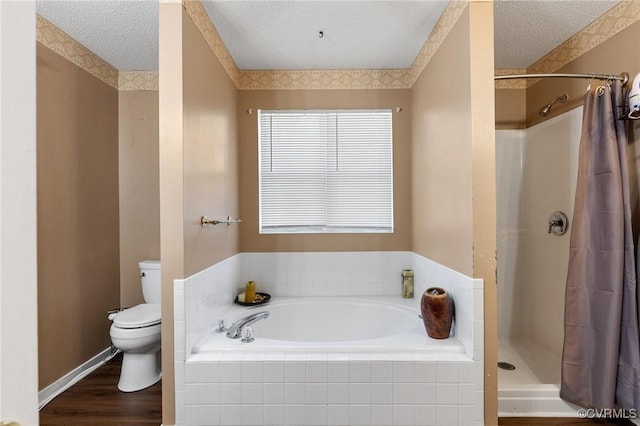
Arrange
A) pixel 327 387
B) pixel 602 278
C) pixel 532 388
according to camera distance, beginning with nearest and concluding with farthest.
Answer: pixel 327 387 < pixel 602 278 < pixel 532 388

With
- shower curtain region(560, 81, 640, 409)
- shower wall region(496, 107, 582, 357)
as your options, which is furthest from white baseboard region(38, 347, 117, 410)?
shower wall region(496, 107, 582, 357)

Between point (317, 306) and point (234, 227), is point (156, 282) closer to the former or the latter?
point (234, 227)

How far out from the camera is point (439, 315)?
171cm

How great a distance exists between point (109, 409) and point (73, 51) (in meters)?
2.45

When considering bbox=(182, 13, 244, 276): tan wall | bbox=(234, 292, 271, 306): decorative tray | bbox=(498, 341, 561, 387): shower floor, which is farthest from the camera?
bbox=(234, 292, 271, 306): decorative tray

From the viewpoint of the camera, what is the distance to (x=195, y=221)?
1.72 meters

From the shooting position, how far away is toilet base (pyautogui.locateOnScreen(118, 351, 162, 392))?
6.80 ft

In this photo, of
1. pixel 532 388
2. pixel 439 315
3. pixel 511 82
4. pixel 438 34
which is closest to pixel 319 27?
pixel 438 34

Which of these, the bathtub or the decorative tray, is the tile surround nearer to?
the bathtub

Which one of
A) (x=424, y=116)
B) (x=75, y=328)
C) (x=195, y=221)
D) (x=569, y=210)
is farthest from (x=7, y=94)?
(x=569, y=210)

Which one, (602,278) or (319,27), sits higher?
(319,27)

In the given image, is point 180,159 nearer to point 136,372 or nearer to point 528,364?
point 136,372

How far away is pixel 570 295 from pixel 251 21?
2.51 meters

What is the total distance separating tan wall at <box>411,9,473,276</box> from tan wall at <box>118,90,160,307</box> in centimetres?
224
